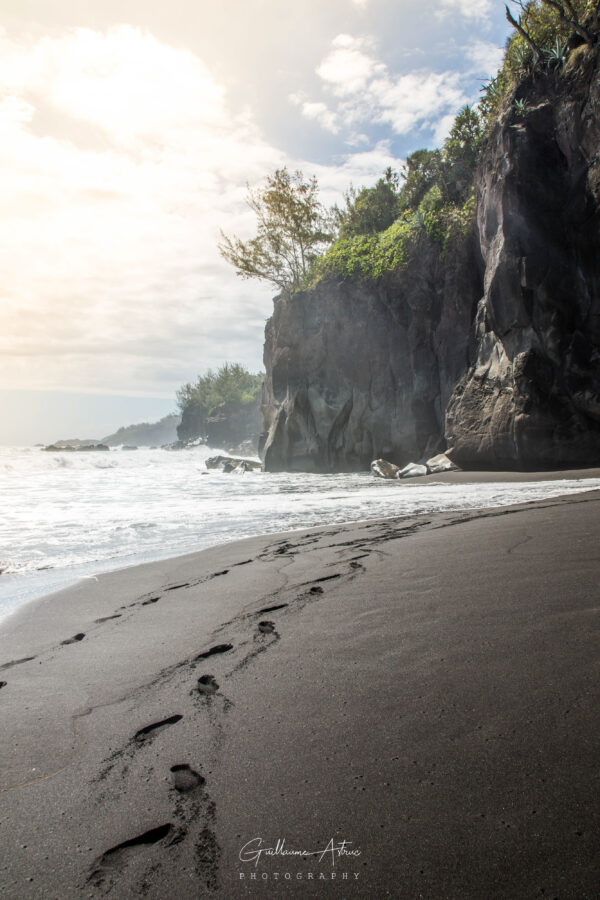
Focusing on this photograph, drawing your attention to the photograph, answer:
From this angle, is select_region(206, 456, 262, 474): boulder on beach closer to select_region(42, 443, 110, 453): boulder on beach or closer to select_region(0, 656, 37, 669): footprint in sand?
select_region(0, 656, 37, 669): footprint in sand

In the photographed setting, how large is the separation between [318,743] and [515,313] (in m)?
12.3

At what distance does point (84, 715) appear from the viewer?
6.40 feet

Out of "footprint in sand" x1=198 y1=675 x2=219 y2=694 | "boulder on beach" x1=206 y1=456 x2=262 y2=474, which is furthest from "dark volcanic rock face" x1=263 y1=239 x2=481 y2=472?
"footprint in sand" x1=198 y1=675 x2=219 y2=694

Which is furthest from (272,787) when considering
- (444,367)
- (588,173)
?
(444,367)

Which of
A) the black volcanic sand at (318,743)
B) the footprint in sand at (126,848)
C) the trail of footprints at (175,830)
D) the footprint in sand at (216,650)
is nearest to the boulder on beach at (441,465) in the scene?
the black volcanic sand at (318,743)

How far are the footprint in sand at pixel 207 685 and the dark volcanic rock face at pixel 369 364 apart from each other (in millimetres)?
14630

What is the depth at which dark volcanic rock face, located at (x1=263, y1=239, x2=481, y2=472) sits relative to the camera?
1619 cm

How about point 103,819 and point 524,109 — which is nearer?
point 103,819

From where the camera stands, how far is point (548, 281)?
11172 millimetres

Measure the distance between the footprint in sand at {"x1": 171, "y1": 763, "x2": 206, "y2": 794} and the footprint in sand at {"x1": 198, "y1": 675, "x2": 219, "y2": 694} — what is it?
0.48m

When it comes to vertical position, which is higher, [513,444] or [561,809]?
[513,444]

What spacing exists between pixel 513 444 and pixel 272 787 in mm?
11680

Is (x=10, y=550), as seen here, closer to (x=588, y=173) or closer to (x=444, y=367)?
(x=588, y=173)

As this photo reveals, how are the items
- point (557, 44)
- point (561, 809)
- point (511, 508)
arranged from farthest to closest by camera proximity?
1. point (557, 44)
2. point (511, 508)
3. point (561, 809)
